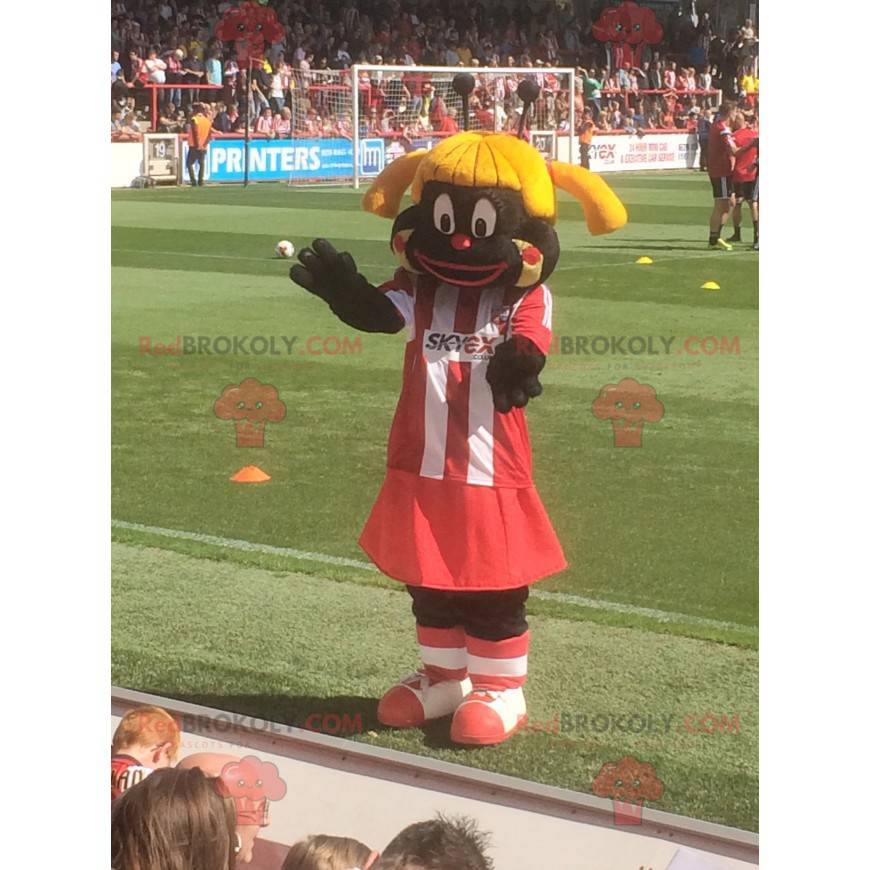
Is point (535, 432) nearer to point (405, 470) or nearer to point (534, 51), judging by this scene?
point (405, 470)

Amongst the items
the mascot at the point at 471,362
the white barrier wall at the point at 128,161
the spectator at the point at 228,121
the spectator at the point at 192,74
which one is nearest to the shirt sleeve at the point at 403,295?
the mascot at the point at 471,362

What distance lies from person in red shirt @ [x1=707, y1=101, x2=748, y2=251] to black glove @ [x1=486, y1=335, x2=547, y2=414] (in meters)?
9.76

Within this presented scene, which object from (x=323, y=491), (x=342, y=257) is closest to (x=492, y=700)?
(x=342, y=257)

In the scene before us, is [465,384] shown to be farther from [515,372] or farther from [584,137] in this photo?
[584,137]

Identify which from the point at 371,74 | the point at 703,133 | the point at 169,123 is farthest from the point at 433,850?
the point at 703,133

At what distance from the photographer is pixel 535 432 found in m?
8.34

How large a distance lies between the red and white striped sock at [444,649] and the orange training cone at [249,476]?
260cm

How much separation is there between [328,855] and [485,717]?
2.32ft

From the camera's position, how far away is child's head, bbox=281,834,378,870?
4.60 m

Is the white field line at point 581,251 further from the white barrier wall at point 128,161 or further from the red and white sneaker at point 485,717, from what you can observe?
the red and white sneaker at point 485,717

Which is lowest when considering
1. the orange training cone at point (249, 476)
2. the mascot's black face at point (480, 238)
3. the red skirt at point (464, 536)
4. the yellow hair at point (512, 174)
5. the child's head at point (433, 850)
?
the child's head at point (433, 850)

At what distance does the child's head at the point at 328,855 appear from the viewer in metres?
4.60

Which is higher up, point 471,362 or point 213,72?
point 213,72

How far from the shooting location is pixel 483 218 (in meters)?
4.84
